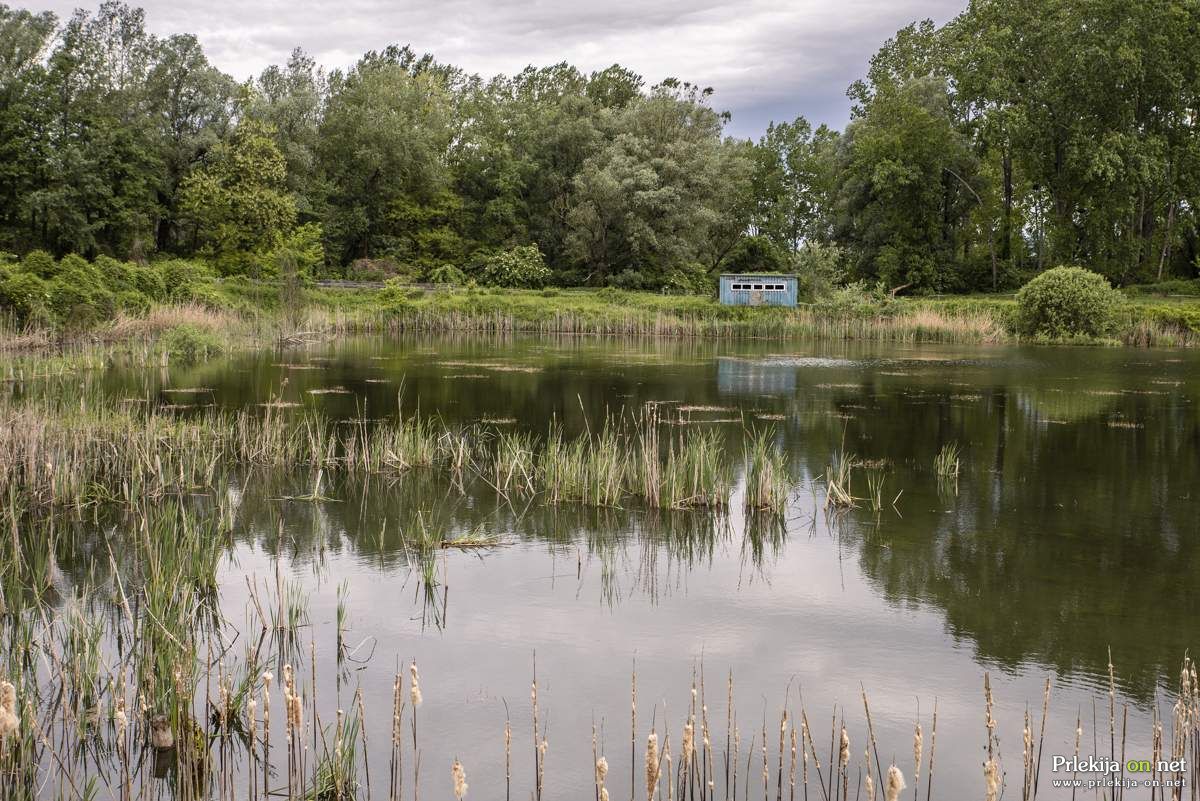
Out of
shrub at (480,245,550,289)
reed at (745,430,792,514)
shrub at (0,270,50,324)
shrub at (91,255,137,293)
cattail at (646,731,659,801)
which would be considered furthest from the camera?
shrub at (480,245,550,289)

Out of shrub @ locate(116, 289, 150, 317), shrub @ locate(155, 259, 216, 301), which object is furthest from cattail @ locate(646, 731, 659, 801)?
shrub @ locate(155, 259, 216, 301)

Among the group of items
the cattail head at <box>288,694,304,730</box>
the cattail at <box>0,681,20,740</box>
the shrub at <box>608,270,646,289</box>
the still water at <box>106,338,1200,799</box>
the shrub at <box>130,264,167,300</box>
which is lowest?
the still water at <box>106,338,1200,799</box>

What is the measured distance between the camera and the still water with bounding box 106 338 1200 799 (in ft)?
20.1

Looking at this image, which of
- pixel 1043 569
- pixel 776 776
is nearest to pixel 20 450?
pixel 776 776

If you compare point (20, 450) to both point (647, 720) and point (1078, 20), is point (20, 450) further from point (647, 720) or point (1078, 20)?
point (1078, 20)

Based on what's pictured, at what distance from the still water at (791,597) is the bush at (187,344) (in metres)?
9.50

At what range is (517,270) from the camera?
5666cm

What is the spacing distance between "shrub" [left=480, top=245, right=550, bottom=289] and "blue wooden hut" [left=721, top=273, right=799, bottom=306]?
437 inches

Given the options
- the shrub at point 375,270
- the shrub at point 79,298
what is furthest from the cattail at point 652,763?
the shrub at point 375,270

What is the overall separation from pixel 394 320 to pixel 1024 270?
1395 inches

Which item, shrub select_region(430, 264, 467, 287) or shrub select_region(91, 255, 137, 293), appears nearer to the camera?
shrub select_region(91, 255, 137, 293)

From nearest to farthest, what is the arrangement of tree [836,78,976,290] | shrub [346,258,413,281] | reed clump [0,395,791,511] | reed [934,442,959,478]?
reed clump [0,395,791,511] < reed [934,442,959,478] < shrub [346,258,413,281] < tree [836,78,976,290]

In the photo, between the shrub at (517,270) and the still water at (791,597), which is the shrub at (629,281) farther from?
the still water at (791,597)

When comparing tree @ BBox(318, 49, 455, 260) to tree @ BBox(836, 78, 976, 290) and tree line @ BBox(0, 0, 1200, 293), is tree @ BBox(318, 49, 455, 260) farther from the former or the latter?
tree @ BBox(836, 78, 976, 290)
